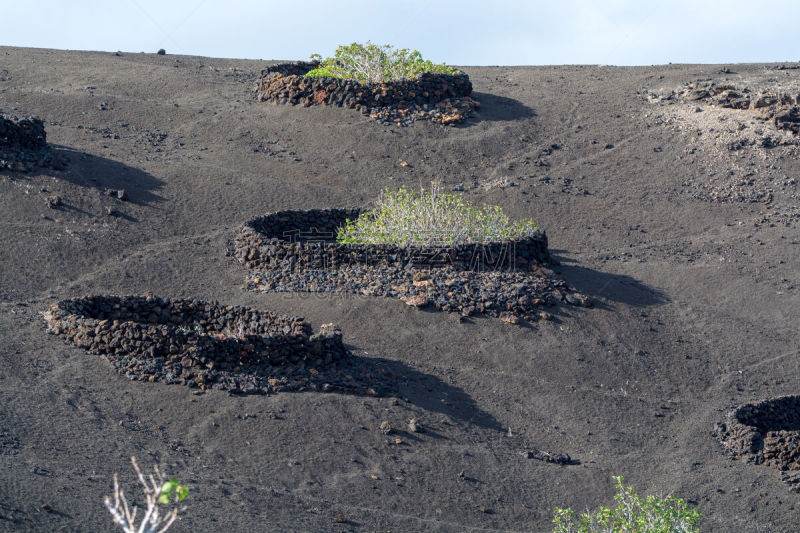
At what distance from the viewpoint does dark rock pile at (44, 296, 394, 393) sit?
8719 millimetres

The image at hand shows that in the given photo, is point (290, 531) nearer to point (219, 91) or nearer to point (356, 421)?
point (356, 421)

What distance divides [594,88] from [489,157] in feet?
16.8

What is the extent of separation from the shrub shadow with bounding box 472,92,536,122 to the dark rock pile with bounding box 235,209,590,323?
22.8 ft

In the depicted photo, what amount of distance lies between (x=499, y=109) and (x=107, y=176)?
29.3 ft

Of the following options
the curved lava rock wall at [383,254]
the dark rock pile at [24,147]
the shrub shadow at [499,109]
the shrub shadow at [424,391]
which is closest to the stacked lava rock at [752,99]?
the shrub shadow at [499,109]

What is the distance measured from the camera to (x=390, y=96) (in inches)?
→ 731

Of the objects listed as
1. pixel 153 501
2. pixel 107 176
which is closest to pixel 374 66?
pixel 107 176

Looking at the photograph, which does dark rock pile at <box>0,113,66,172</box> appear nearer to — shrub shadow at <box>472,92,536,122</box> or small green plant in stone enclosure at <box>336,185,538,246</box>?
small green plant in stone enclosure at <box>336,185,538,246</box>

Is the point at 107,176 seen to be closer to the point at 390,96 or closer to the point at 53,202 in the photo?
the point at 53,202

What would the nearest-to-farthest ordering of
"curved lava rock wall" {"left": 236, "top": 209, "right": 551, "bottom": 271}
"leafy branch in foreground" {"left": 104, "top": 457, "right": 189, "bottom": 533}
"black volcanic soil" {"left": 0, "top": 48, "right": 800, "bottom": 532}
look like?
"leafy branch in foreground" {"left": 104, "top": 457, "right": 189, "bottom": 533}, "black volcanic soil" {"left": 0, "top": 48, "right": 800, "bottom": 532}, "curved lava rock wall" {"left": 236, "top": 209, "right": 551, "bottom": 271}

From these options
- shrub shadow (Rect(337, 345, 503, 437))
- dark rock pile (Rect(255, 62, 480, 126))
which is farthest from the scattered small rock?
dark rock pile (Rect(255, 62, 480, 126))

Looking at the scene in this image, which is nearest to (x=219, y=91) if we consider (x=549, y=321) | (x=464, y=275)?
(x=464, y=275)

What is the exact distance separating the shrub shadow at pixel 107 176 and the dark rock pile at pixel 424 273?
265 cm

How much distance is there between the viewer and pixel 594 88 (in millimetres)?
21219
